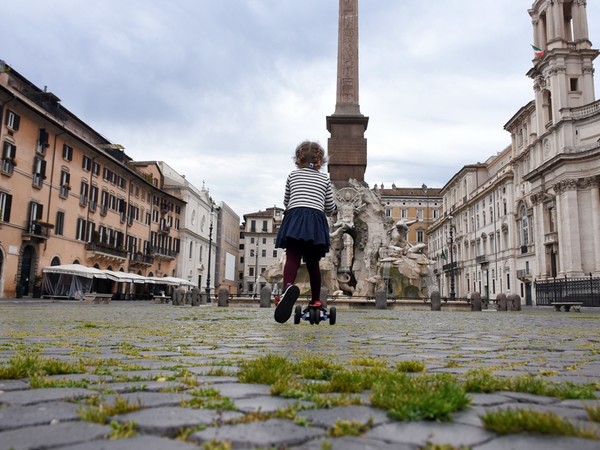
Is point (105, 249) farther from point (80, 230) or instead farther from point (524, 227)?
point (524, 227)

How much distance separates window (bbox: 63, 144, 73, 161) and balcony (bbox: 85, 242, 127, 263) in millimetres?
7838

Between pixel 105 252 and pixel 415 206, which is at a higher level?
pixel 415 206

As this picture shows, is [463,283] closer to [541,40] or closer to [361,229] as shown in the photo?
[541,40]

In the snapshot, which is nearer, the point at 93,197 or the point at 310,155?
the point at 310,155

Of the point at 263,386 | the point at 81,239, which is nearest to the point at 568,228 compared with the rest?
the point at 81,239

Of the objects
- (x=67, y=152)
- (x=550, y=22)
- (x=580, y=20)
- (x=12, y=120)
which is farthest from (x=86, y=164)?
(x=580, y=20)

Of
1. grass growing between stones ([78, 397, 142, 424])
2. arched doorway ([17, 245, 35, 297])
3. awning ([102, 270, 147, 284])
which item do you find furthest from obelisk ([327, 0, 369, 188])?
arched doorway ([17, 245, 35, 297])

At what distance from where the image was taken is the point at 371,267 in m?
24.1

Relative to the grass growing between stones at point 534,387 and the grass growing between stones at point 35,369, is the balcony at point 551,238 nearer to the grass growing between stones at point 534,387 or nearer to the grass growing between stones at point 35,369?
the grass growing between stones at point 534,387

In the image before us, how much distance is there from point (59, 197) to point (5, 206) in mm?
6919

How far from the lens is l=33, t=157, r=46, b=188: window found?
37.2m

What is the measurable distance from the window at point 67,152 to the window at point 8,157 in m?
6.68

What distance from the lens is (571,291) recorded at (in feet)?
108

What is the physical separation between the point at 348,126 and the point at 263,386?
23.2 meters
